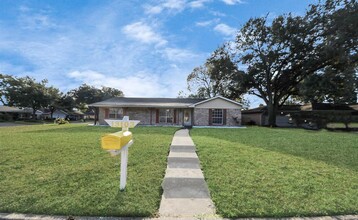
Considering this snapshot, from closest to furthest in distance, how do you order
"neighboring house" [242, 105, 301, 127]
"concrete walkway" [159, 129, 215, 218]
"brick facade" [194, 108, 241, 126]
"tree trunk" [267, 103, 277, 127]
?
"concrete walkway" [159, 129, 215, 218] < "brick facade" [194, 108, 241, 126] < "tree trunk" [267, 103, 277, 127] < "neighboring house" [242, 105, 301, 127]

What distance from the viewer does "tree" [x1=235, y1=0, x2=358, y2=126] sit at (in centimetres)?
2078

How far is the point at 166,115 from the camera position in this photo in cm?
2286

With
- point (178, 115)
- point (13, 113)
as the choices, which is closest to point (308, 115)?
point (178, 115)

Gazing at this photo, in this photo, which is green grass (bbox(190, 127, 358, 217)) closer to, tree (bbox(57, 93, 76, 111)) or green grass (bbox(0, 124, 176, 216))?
green grass (bbox(0, 124, 176, 216))

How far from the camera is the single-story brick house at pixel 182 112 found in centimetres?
2192

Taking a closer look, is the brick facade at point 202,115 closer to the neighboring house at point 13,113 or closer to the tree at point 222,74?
the tree at point 222,74

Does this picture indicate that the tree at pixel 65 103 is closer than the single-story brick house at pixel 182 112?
No

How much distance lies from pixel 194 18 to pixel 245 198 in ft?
36.4

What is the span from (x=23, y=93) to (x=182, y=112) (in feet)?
109

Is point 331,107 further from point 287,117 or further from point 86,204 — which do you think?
point 86,204

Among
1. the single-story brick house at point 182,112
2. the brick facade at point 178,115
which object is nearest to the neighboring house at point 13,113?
the single-story brick house at point 182,112

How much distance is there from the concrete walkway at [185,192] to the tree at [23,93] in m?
42.9

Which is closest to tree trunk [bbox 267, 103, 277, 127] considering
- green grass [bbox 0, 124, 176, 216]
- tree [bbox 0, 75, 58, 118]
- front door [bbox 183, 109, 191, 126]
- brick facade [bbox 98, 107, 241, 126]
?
brick facade [bbox 98, 107, 241, 126]

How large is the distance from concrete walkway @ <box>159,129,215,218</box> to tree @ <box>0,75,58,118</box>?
141ft
